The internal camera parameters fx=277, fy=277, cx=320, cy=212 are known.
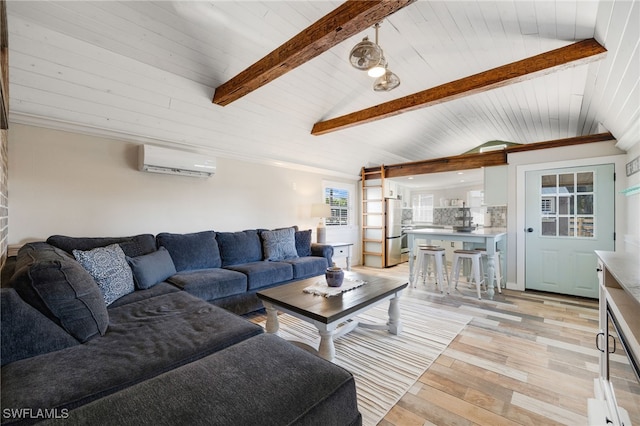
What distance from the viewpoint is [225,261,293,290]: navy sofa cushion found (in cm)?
318

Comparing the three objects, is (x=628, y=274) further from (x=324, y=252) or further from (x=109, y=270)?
(x=324, y=252)

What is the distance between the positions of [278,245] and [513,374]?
290cm

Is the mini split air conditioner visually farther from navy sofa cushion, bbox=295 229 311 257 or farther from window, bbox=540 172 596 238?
window, bbox=540 172 596 238

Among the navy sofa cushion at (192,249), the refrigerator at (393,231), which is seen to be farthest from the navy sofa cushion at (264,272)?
the refrigerator at (393,231)

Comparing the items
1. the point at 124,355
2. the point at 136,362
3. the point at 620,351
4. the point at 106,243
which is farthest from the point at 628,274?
the point at 106,243

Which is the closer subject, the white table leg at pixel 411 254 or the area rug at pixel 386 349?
the area rug at pixel 386 349

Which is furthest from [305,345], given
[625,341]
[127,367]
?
[625,341]

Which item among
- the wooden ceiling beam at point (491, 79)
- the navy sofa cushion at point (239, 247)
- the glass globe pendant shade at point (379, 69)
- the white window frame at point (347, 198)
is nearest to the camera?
the glass globe pendant shade at point (379, 69)

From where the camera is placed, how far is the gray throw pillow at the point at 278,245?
3920 millimetres

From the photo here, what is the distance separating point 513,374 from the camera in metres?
2.05

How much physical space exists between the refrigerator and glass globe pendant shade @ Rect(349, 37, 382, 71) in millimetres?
4170

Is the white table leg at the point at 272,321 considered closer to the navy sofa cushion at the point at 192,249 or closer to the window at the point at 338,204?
the navy sofa cushion at the point at 192,249

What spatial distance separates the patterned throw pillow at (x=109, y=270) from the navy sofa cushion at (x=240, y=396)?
1.33 metres

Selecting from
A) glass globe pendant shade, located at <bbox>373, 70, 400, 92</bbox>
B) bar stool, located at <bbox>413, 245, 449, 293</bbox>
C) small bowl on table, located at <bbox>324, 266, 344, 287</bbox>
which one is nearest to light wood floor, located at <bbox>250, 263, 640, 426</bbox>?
bar stool, located at <bbox>413, 245, 449, 293</bbox>
